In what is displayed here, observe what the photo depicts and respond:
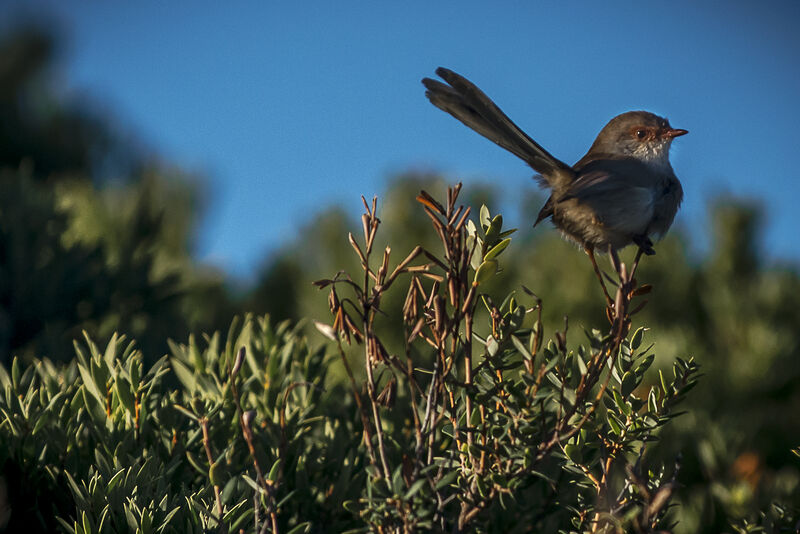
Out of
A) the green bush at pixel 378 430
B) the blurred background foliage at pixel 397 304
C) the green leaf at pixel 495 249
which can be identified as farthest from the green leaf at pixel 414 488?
the blurred background foliage at pixel 397 304

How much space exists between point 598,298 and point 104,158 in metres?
6.67

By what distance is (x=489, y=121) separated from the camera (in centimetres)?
109

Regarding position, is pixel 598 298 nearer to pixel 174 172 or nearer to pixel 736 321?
pixel 736 321

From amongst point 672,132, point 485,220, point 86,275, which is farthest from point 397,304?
point 485,220

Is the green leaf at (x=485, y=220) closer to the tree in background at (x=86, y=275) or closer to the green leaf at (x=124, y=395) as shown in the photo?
the green leaf at (x=124, y=395)

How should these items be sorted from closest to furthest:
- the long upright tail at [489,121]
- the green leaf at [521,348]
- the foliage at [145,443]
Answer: the green leaf at [521,348] < the long upright tail at [489,121] < the foliage at [145,443]

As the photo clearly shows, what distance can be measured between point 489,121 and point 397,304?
214 cm

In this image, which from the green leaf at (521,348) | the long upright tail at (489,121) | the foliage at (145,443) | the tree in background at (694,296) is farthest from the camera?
the tree in background at (694,296)

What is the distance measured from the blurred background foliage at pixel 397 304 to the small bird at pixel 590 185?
2.97 ft

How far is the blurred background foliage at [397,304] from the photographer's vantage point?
199 centimetres

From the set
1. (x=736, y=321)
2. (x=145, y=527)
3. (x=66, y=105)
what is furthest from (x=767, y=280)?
(x=66, y=105)

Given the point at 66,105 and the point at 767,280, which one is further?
the point at 66,105

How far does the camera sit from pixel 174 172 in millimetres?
5980

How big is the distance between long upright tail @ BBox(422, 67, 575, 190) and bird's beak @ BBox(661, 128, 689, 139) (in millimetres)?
244
